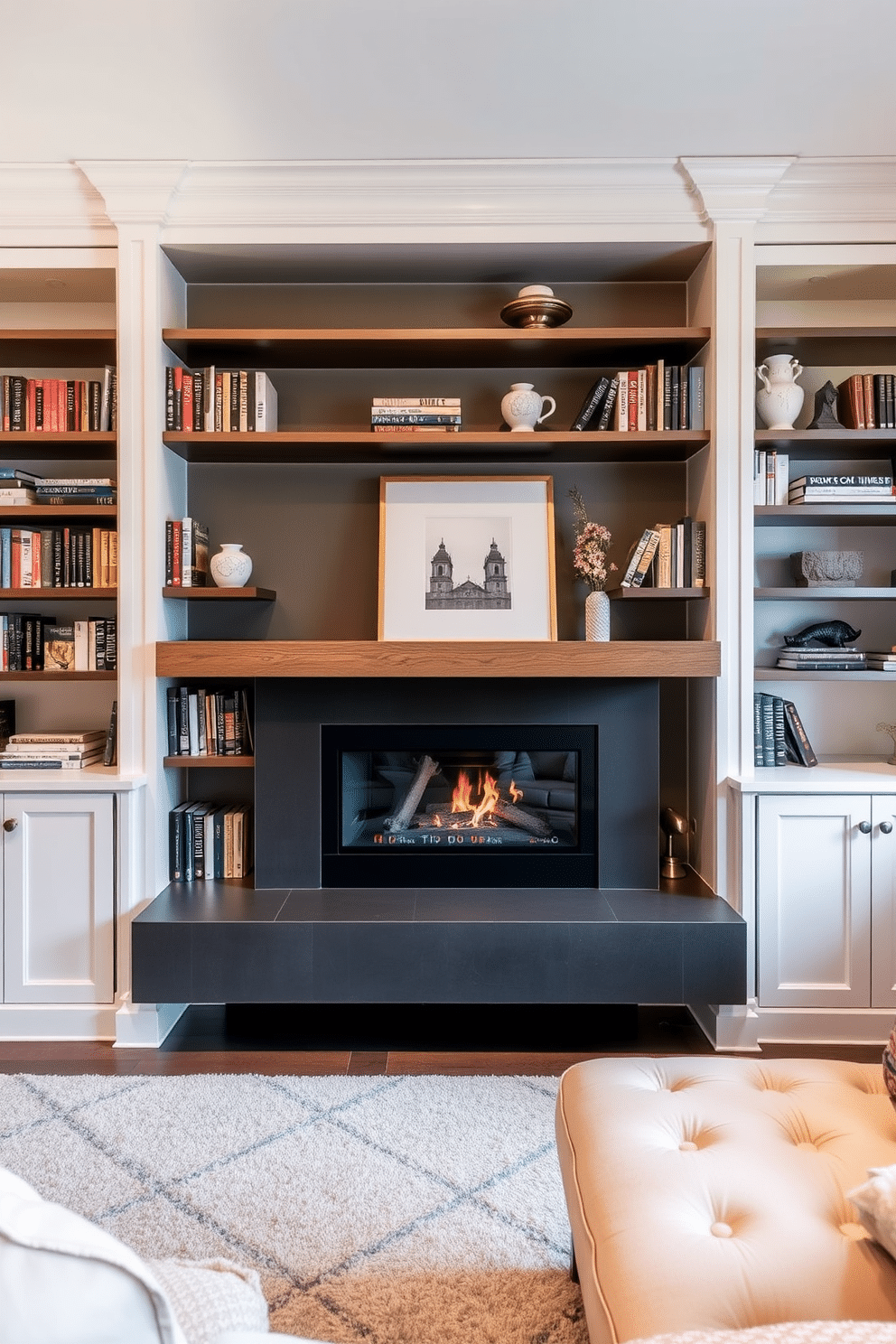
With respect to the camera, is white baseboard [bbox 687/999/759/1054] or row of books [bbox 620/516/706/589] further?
row of books [bbox 620/516/706/589]

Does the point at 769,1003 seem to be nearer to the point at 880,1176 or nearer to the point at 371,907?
→ the point at 371,907

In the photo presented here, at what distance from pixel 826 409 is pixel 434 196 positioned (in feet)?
4.64

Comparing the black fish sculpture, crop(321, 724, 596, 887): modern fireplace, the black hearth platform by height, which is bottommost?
the black hearth platform

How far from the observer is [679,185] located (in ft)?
9.10

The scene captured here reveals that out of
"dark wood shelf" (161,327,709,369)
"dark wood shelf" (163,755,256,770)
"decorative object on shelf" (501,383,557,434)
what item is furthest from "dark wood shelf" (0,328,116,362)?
"decorative object on shelf" (501,383,557,434)

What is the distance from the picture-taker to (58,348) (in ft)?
9.87

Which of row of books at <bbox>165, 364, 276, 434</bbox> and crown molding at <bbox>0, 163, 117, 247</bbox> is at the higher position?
crown molding at <bbox>0, 163, 117, 247</bbox>

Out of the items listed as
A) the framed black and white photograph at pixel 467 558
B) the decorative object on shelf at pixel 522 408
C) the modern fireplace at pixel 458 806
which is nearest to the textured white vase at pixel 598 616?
the framed black and white photograph at pixel 467 558

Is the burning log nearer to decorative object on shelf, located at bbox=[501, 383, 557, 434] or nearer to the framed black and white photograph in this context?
the framed black and white photograph

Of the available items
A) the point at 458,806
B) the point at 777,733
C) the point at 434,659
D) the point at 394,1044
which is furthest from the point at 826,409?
the point at 394,1044

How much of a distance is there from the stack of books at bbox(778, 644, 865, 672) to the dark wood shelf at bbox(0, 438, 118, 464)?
7.47ft

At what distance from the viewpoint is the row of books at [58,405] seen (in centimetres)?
294

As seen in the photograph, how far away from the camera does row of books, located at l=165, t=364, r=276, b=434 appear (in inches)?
113

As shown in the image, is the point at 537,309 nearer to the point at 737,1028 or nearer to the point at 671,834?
the point at 671,834
